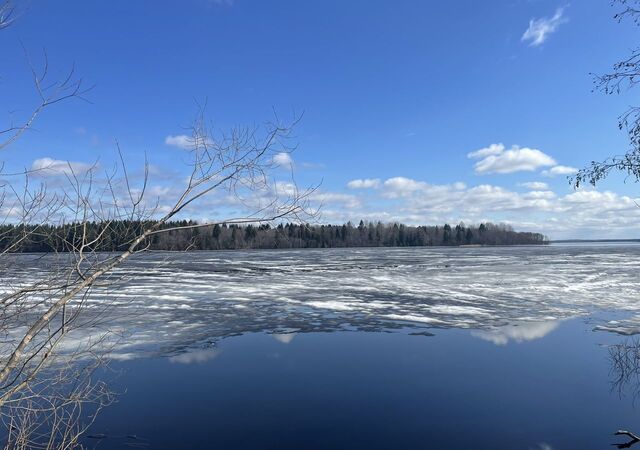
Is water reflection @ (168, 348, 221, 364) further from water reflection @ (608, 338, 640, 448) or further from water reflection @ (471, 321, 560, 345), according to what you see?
water reflection @ (608, 338, 640, 448)

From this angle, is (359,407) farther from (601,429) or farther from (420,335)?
(420,335)

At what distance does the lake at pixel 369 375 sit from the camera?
5188mm

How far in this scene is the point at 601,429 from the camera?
5.39 metres

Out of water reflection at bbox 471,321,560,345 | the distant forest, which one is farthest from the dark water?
the distant forest

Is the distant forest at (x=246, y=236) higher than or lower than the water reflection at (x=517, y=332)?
higher

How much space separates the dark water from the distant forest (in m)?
2.21

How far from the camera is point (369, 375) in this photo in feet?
23.5

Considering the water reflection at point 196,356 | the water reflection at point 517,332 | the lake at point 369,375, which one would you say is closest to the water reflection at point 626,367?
the lake at point 369,375

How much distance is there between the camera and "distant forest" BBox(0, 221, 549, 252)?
3.01 m

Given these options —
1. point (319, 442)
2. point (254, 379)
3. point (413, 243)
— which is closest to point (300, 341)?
point (254, 379)

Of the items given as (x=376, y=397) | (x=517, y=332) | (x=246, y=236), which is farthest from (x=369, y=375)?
(x=246, y=236)

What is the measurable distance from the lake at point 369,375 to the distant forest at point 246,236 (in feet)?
0.76

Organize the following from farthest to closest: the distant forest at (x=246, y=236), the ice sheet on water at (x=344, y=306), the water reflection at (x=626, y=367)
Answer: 1. the ice sheet on water at (x=344, y=306)
2. the water reflection at (x=626, y=367)
3. the distant forest at (x=246, y=236)

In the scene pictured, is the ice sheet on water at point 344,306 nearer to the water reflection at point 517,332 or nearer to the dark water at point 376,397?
the water reflection at point 517,332
